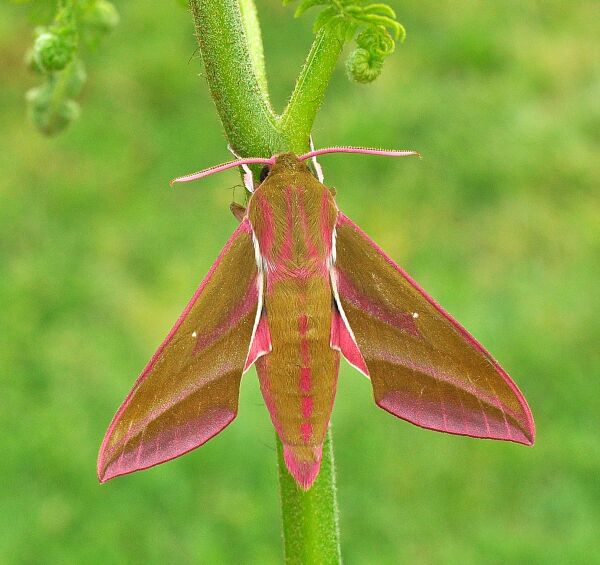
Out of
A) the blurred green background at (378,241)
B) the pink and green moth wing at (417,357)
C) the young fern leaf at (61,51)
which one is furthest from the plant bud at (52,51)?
the blurred green background at (378,241)

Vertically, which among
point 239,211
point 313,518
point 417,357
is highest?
point 239,211

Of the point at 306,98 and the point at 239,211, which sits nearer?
the point at 306,98

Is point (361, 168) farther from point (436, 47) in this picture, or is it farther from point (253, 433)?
point (253, 433)

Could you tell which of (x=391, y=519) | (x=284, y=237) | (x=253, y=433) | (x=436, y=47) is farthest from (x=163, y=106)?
(x=284, y=237)

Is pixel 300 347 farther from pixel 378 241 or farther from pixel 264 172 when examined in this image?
pixel 378 241

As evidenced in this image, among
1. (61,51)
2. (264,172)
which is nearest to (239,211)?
(264,172)

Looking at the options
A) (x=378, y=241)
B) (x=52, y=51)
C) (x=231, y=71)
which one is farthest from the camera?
(x=378, y=241)

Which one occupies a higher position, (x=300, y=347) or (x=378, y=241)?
(x=300, y=347)
